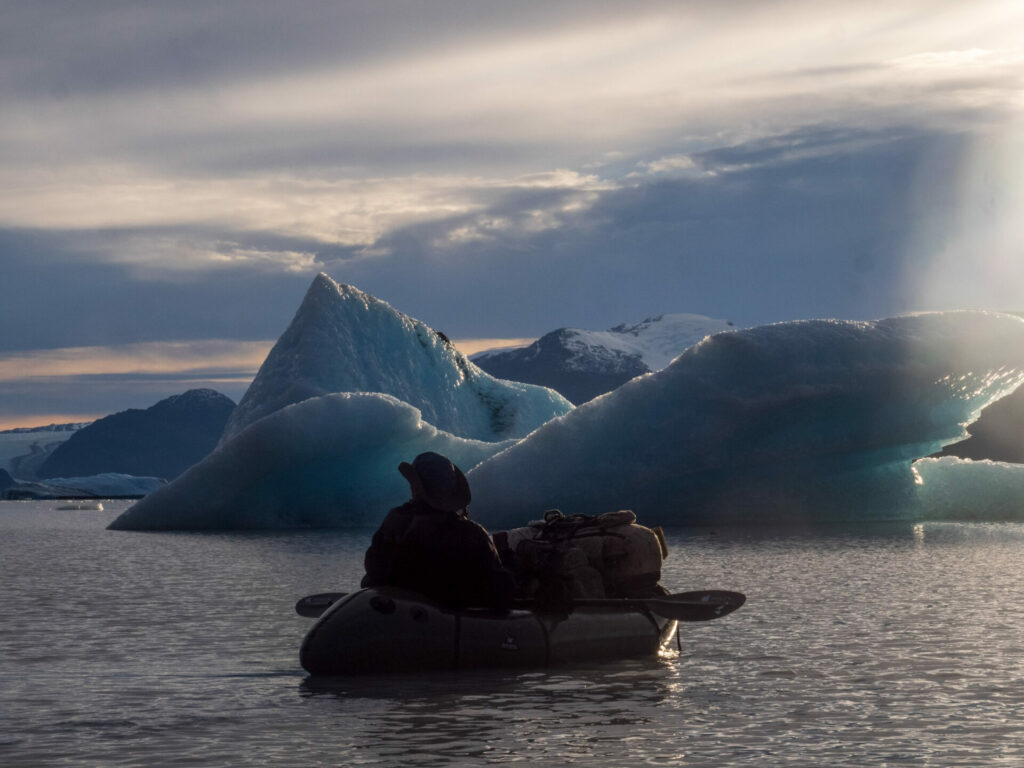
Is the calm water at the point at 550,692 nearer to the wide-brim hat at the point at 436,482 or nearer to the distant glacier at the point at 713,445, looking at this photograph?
the wide-brim hat at the point at 436,482

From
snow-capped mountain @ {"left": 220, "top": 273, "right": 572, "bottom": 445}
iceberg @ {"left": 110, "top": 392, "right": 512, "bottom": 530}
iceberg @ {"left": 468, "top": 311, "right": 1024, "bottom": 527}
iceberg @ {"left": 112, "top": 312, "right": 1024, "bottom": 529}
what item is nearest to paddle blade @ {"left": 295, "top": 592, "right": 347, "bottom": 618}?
iceberg @ {"left": 468, "top": 311, "right": 1024, "bottom": 527}

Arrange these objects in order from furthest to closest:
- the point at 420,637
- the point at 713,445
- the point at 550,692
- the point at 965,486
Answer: the point at 965,486, the point at 713,445, the point at 420,637, the point at 550,692

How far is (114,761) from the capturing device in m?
6.48

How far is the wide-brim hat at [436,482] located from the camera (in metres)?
8.89

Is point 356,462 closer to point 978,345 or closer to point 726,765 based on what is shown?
point 978,345

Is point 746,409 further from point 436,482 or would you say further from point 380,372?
point 436,482

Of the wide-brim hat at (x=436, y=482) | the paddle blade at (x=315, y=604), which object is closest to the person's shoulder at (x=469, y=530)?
the wide-brim hat at (x=436, y=482)

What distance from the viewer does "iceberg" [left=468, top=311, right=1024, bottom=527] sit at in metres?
23.1

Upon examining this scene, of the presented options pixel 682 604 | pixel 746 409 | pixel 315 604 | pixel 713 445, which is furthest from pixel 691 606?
pixel 713 445

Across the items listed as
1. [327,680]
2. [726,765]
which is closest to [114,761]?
[327,680]

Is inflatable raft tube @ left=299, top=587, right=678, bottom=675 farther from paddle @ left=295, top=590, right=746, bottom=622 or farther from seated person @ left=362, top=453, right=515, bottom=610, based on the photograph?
paddle @ left=295, top=590, right=746, bottom=622

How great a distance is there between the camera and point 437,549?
29.2 ft

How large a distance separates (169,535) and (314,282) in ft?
24.4

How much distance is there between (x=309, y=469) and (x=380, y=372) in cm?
596
